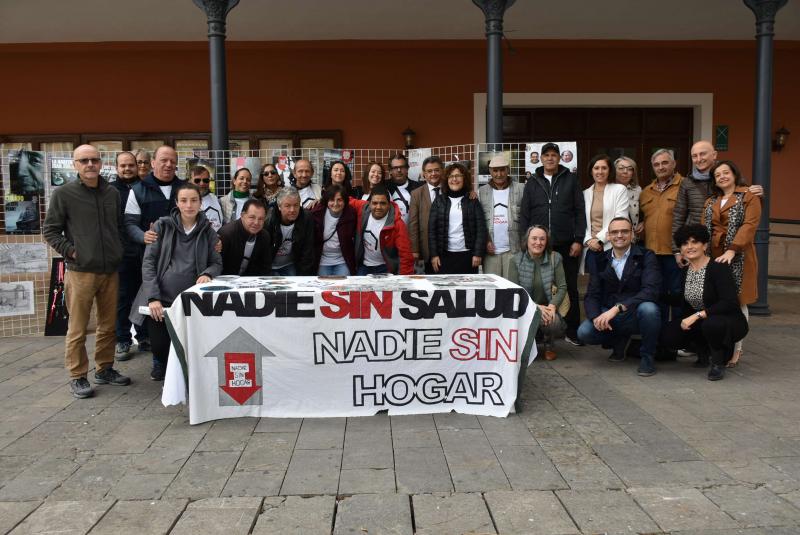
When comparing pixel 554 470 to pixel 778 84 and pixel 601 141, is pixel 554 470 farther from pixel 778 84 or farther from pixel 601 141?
pixel 778 84

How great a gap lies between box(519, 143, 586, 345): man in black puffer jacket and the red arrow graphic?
2.90 meters

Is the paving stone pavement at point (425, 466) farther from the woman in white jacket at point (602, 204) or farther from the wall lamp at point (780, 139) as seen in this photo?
the wall lamp at point (780, 139)

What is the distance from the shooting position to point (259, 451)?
11.8 ft

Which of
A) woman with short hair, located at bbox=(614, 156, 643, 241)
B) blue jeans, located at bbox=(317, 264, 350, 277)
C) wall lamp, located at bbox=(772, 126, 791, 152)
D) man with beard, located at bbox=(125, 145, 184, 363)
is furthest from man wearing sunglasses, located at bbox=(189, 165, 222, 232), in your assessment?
wall lamp, located at bbox=(772, 126, 791, 152)

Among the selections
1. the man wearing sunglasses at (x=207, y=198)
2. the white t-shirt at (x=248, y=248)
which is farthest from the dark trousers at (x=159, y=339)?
the man wearing sunglasses at (x=207, y=198)

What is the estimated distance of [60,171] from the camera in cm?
657

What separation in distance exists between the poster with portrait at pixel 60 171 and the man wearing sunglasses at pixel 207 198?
65.3 inches

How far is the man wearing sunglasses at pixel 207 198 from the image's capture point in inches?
226

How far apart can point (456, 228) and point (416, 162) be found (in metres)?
1.49

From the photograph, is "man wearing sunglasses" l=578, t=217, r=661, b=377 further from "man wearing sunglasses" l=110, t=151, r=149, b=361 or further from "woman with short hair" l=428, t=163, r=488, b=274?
"man wearing sunglasses" l=110, t=151, r=149, b=361

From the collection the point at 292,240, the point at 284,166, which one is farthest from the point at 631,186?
the point at 284,166

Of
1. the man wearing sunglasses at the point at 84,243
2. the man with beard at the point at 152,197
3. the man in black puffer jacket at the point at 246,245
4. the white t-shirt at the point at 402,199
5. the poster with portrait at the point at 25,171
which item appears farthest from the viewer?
the poster with portrait at the point at 25,171

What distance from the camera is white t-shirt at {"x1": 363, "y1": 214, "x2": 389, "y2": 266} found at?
5523mm

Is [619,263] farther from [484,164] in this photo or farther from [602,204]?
[484,164]
